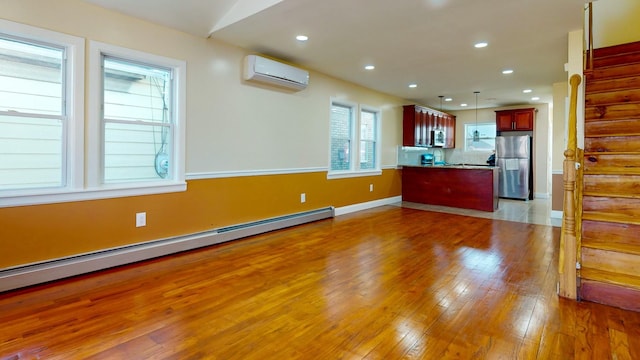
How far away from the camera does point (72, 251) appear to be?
2875 millimetres

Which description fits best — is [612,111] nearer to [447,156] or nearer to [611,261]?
[611,261]

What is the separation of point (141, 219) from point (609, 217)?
162 inches

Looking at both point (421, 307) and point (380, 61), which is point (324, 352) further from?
point (380, 61)

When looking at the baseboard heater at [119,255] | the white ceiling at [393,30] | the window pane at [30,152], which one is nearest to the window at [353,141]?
the white ceiling at [393,30]

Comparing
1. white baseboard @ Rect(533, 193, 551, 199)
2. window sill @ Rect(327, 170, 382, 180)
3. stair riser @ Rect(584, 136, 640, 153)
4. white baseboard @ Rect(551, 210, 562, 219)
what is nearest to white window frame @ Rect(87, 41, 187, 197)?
window sill @ Rect(327, 170, 382, 180)

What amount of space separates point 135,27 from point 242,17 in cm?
102

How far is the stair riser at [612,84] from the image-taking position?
11.9 ft

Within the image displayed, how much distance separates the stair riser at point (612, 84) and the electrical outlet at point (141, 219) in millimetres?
5054

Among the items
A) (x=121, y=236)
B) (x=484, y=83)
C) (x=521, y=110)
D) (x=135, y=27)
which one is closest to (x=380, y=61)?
(x=484, y=83)

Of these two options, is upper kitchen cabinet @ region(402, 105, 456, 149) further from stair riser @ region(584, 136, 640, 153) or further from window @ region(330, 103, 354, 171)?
stair riser @ region(584, 136, 640, 153)

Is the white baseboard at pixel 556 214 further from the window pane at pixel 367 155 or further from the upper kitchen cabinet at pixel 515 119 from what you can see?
the window pane at pixel 367 155

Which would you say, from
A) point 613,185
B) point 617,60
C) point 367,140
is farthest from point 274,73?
point 617,60

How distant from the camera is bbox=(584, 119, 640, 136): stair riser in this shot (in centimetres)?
328

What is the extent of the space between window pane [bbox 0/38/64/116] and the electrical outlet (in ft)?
3.64
